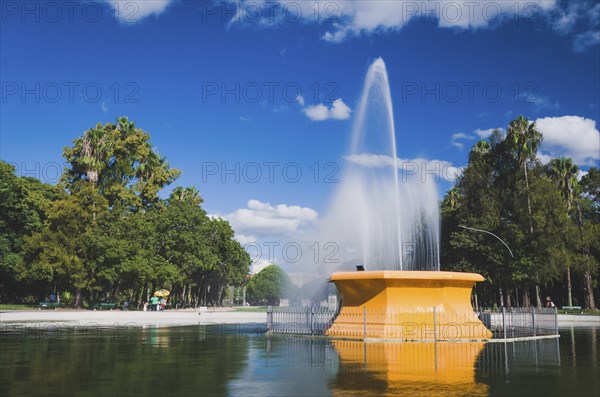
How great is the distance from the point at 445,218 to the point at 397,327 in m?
48.4

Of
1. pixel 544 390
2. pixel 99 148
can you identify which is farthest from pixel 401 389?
pixel 99 148

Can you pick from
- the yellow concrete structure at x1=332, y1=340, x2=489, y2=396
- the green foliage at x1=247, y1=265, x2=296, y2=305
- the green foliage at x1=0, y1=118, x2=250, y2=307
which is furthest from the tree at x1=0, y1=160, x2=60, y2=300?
the green foliage at x1=247, y1=265, x2=296, y2=305

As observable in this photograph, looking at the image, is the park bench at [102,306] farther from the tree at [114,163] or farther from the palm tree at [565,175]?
the palm tree at [565,175]

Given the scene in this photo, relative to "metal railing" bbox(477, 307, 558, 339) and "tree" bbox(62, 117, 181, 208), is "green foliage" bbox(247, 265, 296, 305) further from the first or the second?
"metal railing" bbox(477, 307, 558, 339)

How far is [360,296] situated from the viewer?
20203 millimetres

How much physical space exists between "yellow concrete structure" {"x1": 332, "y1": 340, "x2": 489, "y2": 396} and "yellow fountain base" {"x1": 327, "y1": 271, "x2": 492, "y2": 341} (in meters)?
0.89

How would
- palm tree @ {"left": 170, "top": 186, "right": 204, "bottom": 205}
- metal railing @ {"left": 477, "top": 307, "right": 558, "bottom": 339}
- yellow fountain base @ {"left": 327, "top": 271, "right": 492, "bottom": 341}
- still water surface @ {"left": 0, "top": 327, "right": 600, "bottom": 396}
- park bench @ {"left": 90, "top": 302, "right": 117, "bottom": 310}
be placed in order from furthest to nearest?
palm tree @ {"left": 170, "top": 186, "right": 204, "bottom": 205} → park bench @ {"left": 90, "top": 302, "right": 117, "bottom": 310} → metal railing @ {"left": 477, "top": 307, "right": 558, "bottom": 339} → yellow fountain base @ {"left": 327, "top": 271, "right": 492, "bottom": 341} → still water surface @ {"left": 0, "top": 327, "right": 600, "bottom": 396}

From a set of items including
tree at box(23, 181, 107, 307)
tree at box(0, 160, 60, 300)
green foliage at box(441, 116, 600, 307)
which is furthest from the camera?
tree at box(0, 160, 60, 300)

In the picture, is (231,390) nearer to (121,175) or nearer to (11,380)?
(11,380)

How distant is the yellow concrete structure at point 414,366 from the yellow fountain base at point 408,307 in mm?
887

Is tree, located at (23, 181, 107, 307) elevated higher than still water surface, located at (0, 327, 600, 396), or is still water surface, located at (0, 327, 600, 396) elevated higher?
tree, located at (23, 181, 107, 307)

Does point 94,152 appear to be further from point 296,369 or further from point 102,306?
point 296,369

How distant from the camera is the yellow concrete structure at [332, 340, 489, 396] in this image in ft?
31.7

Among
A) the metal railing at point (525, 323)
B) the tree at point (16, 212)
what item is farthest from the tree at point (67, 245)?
the metal railing at point (525, 323)
